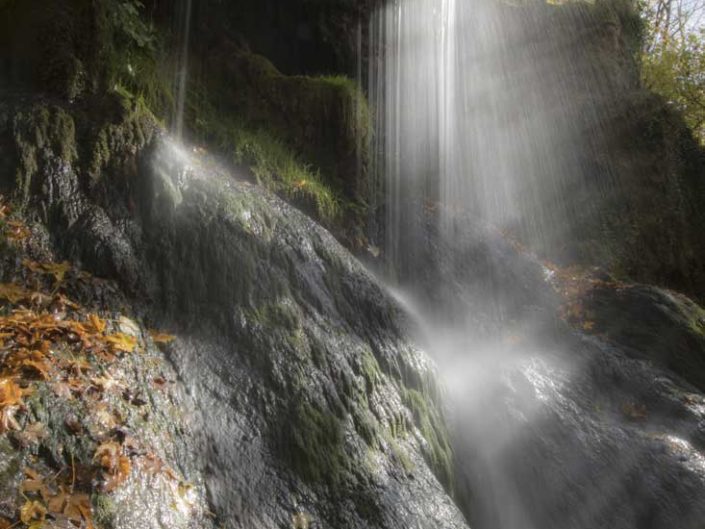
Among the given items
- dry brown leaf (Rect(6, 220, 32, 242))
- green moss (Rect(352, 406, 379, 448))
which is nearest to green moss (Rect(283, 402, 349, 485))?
green moss (Rect(352, 406, 379, 448))

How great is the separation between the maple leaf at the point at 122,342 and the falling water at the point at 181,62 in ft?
11.4

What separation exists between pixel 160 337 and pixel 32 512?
1470 millimetres

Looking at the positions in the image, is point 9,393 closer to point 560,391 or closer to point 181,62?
point 560,391

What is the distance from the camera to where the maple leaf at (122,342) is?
10.3ft

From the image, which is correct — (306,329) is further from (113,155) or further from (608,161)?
(608,161)

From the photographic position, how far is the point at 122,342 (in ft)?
10.5

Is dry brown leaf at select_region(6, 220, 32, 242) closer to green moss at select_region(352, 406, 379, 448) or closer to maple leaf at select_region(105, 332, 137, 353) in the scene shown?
maple leaf at select_region(105, 332, 137, 353)

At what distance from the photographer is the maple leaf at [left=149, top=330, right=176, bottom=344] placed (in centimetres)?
351

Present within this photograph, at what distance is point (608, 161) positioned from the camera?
479 inches

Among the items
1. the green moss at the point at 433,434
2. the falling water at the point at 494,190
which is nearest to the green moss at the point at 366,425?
the green moss at the point at 433,434

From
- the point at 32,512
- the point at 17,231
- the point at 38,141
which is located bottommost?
the point at 32,512

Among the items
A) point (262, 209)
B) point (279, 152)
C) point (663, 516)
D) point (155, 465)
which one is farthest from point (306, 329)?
point (663, 516)

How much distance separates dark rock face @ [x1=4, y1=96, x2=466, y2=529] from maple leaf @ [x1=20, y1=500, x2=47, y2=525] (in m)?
A: 0.87

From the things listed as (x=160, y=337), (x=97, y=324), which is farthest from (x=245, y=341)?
(x=97, y=324)
